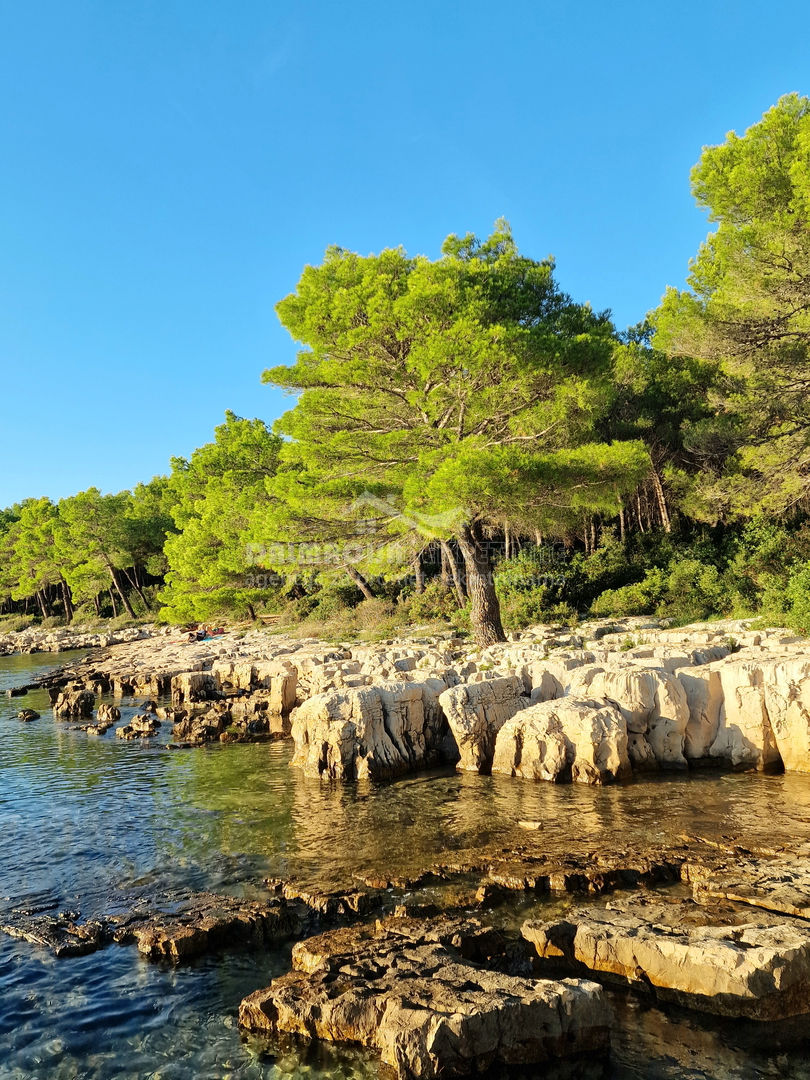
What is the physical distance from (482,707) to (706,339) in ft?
36.1

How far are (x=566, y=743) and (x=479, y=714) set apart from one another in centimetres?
146

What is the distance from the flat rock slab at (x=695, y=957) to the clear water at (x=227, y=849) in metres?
0.17

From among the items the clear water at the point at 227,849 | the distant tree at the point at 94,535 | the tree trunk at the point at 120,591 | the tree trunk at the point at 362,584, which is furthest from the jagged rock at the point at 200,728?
the tree trunk at the point at 120,591

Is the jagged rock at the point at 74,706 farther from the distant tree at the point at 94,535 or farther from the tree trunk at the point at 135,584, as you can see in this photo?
the tree trunk at the point at 135,584

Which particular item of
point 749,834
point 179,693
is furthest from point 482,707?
point 179,693

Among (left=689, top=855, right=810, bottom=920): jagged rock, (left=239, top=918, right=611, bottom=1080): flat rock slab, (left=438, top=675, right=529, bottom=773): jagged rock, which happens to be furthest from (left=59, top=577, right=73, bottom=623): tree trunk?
(left=689, top=855, right=810, bottom=920): jagged rock

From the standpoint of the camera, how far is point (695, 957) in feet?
13.4

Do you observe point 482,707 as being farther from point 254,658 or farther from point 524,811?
point 254,658

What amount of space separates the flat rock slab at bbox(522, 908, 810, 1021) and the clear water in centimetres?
17

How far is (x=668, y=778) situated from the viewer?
8555 millimetres

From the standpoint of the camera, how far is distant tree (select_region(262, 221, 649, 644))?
14.1 m

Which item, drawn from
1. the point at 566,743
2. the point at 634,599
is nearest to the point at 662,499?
the point at 634,599

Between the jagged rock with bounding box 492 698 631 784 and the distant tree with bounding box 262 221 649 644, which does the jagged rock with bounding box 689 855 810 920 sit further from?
the distant tree with bounding box 262 221 649 644

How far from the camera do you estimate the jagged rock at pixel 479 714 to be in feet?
31.6
